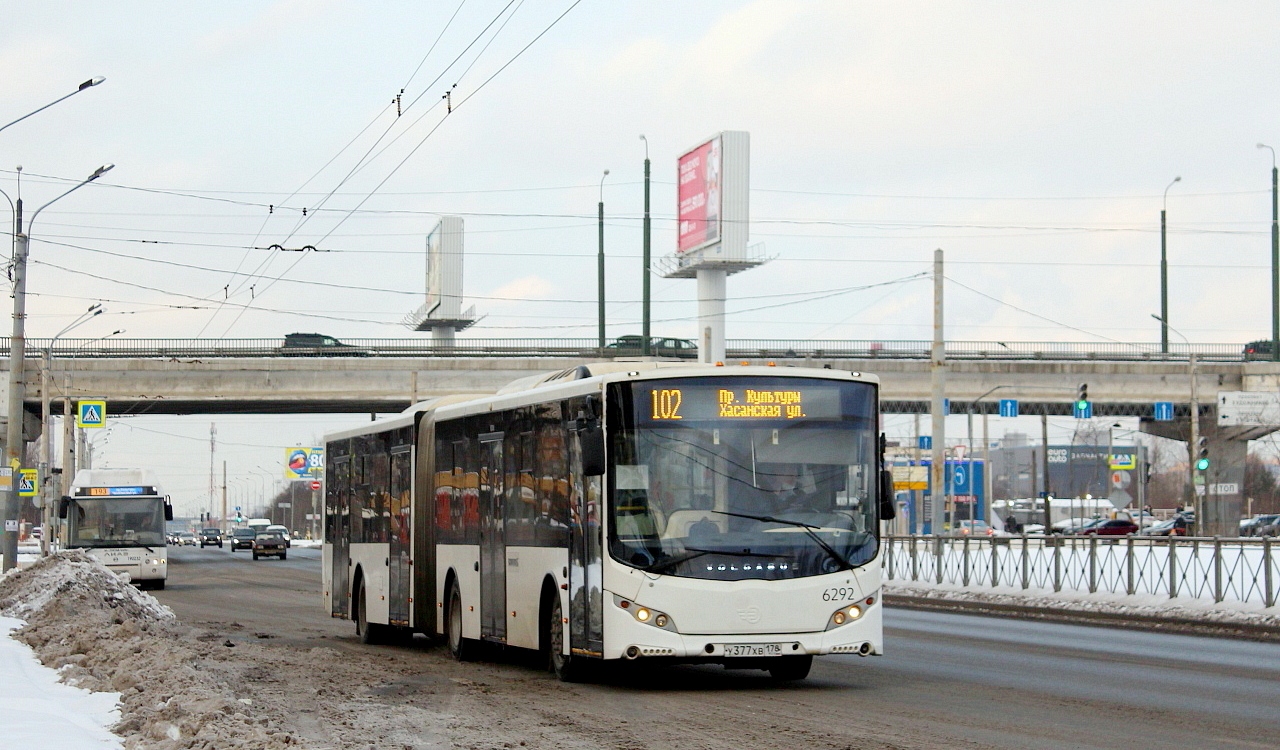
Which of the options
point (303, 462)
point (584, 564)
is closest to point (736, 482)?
point (584, 564)

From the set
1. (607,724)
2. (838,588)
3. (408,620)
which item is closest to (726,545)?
(838,588)

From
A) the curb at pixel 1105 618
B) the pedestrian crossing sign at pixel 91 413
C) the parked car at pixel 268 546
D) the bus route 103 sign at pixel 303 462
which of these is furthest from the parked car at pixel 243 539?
the curb at pixel 1105 618

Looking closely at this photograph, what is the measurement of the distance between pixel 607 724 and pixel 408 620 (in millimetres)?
8330

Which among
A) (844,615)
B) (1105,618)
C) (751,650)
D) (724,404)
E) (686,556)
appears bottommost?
(1105,618)

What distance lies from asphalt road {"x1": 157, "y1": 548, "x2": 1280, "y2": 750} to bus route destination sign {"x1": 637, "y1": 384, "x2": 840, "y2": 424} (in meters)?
2.30

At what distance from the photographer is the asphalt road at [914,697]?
10.6 m

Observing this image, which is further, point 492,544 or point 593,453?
point 492,544

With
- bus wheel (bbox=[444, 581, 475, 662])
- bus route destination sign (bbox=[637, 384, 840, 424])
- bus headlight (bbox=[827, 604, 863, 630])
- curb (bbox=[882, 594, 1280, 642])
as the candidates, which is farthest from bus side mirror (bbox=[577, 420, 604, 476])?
curb (bbox=[882, 594, 1280, 642])

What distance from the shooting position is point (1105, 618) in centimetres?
2495

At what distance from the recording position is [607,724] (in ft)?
37.2

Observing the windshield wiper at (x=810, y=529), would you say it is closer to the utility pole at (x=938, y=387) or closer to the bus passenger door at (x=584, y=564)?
the bus passenger door at (x=584, y=564)

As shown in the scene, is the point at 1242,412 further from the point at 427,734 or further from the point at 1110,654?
the point at 427,734

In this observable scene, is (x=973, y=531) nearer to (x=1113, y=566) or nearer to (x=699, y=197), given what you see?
(x=699, y=197)

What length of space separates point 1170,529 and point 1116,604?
52.4 m
